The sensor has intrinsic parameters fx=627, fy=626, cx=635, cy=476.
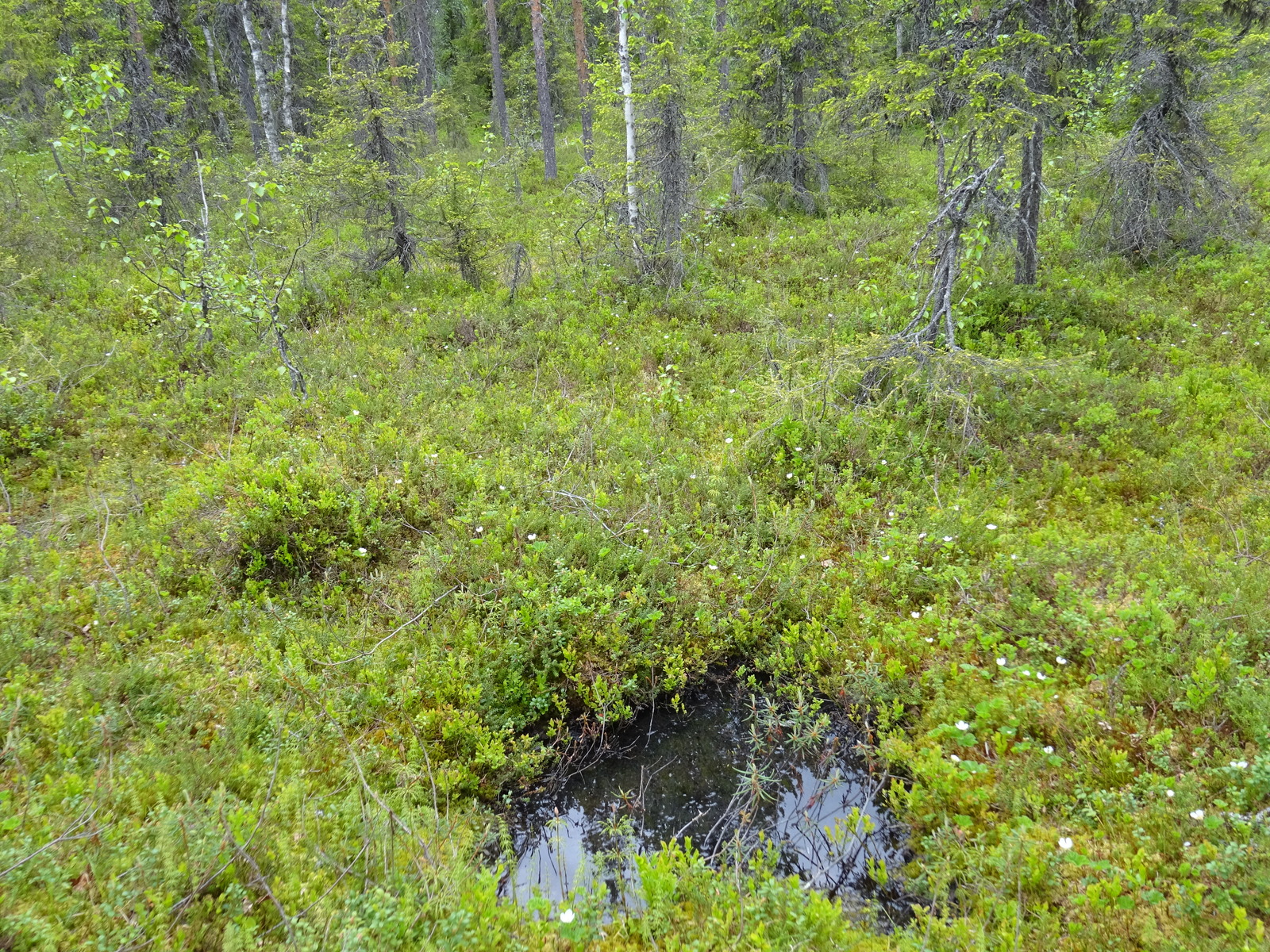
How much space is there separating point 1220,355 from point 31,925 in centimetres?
1251

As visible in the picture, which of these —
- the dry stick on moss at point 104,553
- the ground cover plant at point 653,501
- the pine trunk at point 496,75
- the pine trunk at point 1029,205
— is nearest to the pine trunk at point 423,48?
the pine trunk at point 496,75

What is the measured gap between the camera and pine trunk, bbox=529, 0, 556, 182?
19719 millimetres

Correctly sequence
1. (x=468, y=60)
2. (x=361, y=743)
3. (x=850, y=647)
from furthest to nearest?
(x=468, y=60) < (x=850, y=647) < (x=361, y=743)

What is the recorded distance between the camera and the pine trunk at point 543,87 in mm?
19719

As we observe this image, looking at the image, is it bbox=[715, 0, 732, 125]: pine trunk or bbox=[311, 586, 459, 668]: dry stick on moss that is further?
bbox=[715, 0, 732, 125]: pine trunk

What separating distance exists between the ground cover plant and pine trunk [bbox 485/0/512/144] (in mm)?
12506

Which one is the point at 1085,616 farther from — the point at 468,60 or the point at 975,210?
the point at 468,60

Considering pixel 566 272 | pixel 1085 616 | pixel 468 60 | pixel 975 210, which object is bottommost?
pixel 1085 616

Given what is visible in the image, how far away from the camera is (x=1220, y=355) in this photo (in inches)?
332

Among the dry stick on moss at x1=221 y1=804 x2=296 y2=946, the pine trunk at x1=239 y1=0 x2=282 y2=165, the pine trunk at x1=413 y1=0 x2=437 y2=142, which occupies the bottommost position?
the dry stick on moss at x1=221 y1=804 x2=296 y2=946

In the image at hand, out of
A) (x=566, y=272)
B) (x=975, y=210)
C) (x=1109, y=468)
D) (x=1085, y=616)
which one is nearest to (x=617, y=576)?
(x=1085, y=616)

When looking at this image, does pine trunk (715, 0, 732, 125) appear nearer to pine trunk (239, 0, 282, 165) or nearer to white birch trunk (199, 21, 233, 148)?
pine trunk (239, 0, 282, 165)

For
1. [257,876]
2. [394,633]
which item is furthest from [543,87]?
[257,876]

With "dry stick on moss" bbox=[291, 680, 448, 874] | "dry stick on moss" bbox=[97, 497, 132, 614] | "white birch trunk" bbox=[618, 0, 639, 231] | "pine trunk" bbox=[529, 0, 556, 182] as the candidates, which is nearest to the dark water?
"dry stick on moss" bbox=[291, 680, 448, 874]
